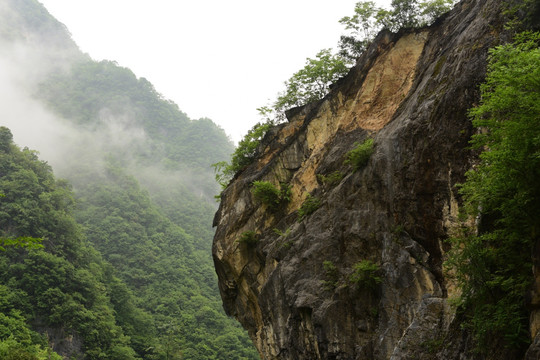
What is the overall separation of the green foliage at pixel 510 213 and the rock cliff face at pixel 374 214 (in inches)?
37.0

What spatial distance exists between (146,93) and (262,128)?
114700mm

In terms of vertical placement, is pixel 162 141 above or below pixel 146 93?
below

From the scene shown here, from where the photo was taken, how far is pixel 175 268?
5947 centimetres

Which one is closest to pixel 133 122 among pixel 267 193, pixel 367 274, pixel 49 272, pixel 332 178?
pixel 49 272

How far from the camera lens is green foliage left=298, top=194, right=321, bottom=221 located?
17.3 metres

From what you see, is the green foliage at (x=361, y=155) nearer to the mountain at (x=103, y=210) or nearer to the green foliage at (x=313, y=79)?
the green foliage at (x=313, y=79)

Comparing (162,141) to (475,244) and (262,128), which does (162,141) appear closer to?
(262,128)

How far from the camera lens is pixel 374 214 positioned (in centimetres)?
1427

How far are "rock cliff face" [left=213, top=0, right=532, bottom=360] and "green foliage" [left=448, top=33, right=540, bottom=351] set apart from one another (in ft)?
3.09

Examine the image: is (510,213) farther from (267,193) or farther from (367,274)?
(267,193)

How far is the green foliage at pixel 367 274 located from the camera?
13.3m

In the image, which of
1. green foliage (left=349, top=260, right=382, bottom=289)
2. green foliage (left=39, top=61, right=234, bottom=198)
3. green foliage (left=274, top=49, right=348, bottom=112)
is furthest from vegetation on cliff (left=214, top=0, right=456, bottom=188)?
green foliage (left=39, top=61, right=234, bottom=198)

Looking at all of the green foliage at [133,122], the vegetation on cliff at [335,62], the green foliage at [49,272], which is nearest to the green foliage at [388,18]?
the vegetation on cliff at [335,62]

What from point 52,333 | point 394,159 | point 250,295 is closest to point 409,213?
point 394,159
